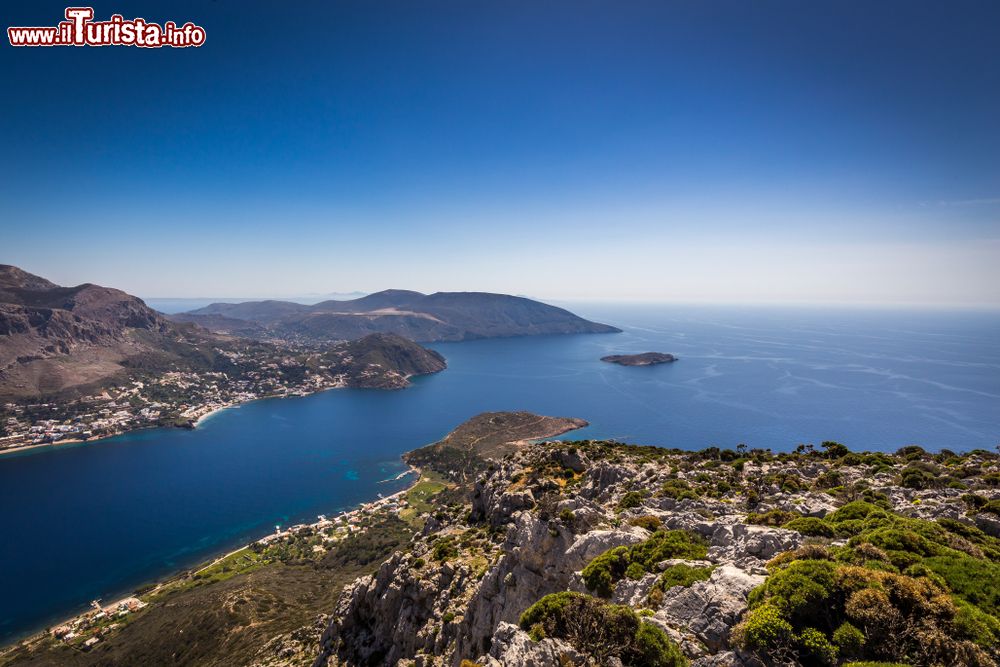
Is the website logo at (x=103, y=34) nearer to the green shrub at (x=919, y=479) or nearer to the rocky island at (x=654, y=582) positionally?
the rocky island at (x=654, y=582)

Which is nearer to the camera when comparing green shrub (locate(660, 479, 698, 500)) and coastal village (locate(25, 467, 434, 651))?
green shrub (locate(660, 479, 698, 500))

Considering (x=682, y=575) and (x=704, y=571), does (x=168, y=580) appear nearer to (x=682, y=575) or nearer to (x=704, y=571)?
(x=682, y=575)

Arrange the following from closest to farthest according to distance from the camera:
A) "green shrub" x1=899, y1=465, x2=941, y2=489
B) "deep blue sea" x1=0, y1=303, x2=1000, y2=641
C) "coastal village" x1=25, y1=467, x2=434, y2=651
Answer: "green shrub" x1=899, y1=465, x2=941, y2=489
"coastal village" x1=25, y1=467, x2=434, y2=651
"deep blue sea" x1=0, y1=303, x2=1000, y2=641

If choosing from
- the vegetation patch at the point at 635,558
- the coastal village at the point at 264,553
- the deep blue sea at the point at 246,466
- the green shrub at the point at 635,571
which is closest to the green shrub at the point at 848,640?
the vegetation patch at the point at 635,558

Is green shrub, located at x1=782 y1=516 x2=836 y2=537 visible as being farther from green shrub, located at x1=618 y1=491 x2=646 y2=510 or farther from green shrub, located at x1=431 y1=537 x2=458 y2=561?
green shrub, located at x1=431 y1=537 x2=458 y2=561

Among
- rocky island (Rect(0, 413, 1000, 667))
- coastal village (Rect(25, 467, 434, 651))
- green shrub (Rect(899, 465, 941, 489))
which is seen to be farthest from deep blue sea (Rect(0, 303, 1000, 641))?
green shrub (Rect(899, 465, 941, 489))

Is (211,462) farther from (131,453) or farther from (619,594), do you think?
(619,594)

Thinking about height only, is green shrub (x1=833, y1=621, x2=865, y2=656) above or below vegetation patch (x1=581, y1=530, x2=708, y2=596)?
above
